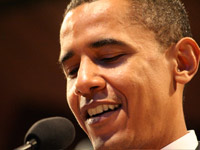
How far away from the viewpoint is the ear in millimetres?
1313

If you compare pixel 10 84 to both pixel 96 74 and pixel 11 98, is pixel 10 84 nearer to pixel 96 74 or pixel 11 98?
pixel 11 98

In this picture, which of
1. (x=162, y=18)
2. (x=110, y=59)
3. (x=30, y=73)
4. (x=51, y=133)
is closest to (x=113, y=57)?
(x=110, y=59)

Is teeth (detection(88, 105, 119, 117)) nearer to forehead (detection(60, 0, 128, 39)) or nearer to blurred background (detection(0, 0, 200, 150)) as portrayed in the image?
forehead (detection(60, 0, 128, 39))

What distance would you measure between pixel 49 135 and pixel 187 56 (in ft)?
2.16

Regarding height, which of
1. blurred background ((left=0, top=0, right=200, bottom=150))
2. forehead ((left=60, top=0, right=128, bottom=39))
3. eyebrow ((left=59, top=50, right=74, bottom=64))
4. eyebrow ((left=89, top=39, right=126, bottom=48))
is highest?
forehead ((left=60, top=0, right=128, bottom=39))

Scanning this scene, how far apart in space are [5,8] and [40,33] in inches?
17.4

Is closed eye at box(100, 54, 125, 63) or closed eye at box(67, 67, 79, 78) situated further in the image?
closed eye at box(67, 67, 79, 78)

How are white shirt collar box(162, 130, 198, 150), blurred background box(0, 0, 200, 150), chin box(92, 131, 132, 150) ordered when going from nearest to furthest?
1. chin box(92, 131, 132, 150)
2. white shirt collar box(162, 130, 198, 150)
3. blurred background box(0, 0, 200, 150)

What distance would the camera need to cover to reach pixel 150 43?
49.4 inches

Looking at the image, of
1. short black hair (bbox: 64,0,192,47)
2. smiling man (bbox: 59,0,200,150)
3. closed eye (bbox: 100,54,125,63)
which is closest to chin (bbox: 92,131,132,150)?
smiling man (bbox: 59,0,200,150)

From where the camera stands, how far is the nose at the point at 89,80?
116cm

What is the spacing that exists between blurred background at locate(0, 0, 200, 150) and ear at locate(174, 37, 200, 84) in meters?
2.12

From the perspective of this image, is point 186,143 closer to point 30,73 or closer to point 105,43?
point 105,43

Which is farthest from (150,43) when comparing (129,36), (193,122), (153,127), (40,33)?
(193,122)
